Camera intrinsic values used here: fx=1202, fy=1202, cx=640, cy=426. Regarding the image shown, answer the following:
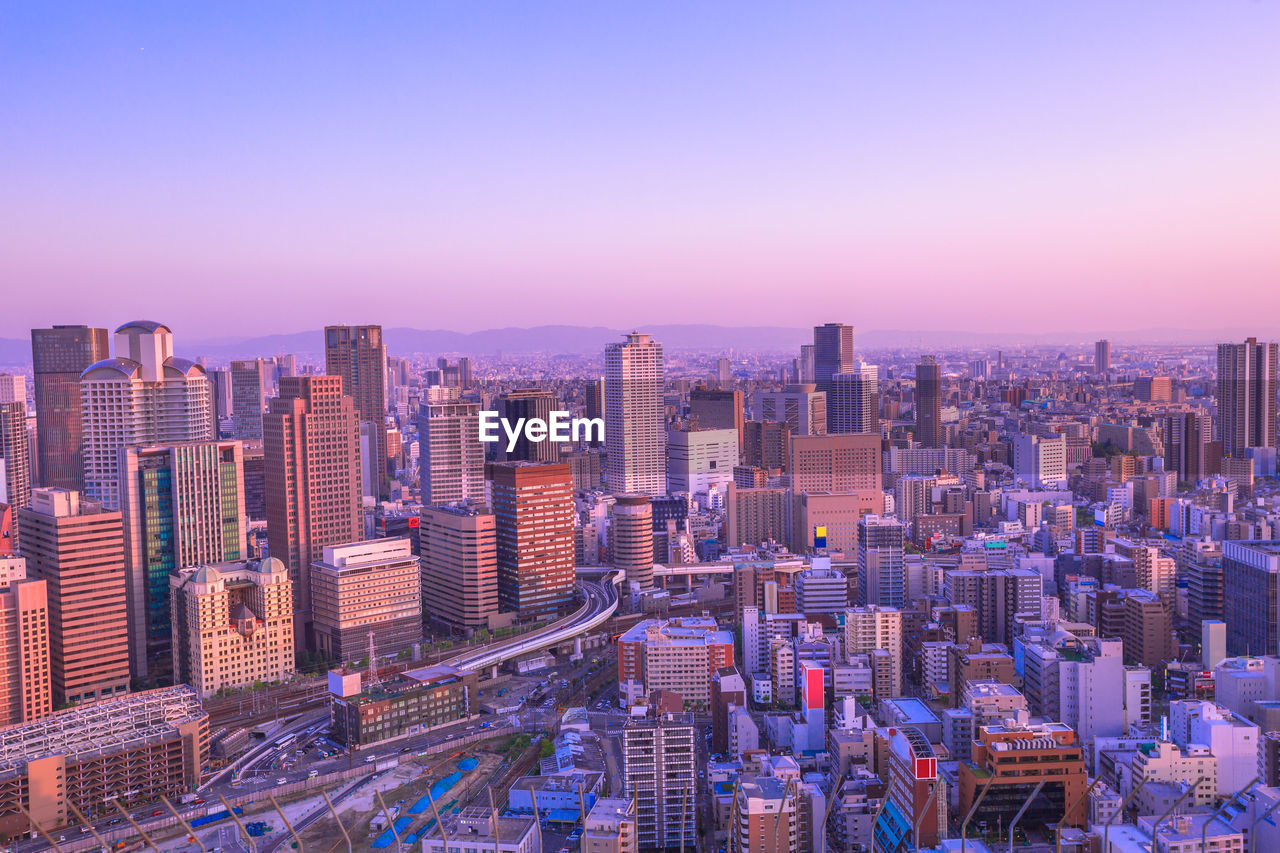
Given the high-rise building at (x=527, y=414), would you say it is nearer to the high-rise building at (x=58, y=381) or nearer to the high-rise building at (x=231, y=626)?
the high-rise building at (x=58, y=381)

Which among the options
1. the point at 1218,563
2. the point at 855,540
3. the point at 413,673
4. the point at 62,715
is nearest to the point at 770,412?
the point at 855,540

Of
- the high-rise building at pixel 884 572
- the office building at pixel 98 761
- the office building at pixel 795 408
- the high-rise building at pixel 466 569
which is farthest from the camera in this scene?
the office building at pixel 795 408

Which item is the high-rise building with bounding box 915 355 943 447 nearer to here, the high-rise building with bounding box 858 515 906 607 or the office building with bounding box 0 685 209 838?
the high-rise building with bounding box 858 515 906 607

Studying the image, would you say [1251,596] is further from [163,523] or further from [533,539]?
[163,523]

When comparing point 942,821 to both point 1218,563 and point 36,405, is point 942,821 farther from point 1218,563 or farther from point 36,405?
point 36,405


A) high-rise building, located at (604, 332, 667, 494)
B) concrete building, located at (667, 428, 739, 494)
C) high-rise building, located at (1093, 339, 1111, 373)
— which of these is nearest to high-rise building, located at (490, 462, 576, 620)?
high-rise building, located at (604, 332, 667, 494)

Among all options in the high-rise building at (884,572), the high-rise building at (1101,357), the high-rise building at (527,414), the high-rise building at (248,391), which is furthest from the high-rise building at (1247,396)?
the high-rise building at (248,391)
